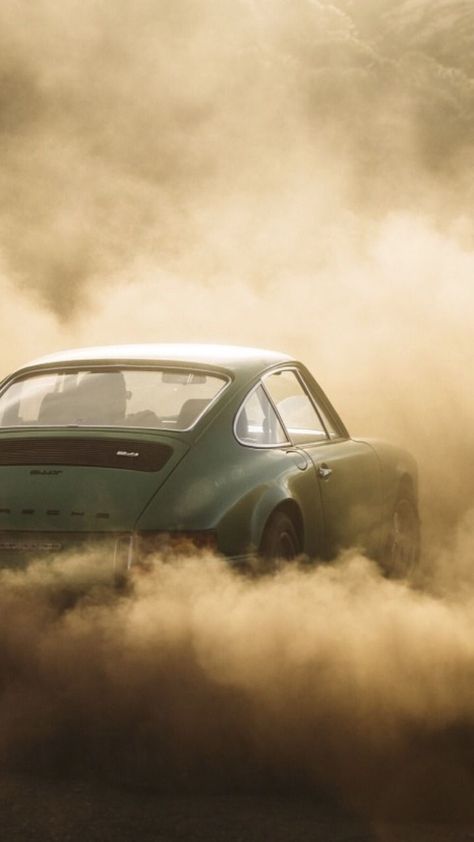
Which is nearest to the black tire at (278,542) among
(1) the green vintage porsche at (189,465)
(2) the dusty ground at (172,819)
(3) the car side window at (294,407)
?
(1) the green vintage porsche at (189,465)

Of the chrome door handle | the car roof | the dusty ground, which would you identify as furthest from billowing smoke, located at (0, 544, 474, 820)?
the car roof

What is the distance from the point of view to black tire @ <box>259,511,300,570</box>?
638 centimetres

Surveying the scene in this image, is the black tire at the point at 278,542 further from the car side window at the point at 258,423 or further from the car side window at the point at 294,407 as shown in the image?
the car side window at the point at 294,407

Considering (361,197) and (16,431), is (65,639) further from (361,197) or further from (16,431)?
(361,197)

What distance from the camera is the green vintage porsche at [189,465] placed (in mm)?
5965

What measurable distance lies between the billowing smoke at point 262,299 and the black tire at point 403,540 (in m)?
0.23

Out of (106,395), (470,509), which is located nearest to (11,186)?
(470,509)

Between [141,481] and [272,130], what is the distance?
44.3 m

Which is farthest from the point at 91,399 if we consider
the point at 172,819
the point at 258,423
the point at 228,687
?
the point at 172,819

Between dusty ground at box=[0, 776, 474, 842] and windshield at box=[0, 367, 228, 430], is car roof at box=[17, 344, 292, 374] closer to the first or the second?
windshield at box=[0, 367, 228, 430]

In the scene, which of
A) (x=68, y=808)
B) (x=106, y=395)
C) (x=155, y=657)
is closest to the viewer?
(x=68, y=808)

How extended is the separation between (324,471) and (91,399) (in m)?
1.23

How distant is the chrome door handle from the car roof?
576 millimetres

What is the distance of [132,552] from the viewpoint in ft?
19.2
